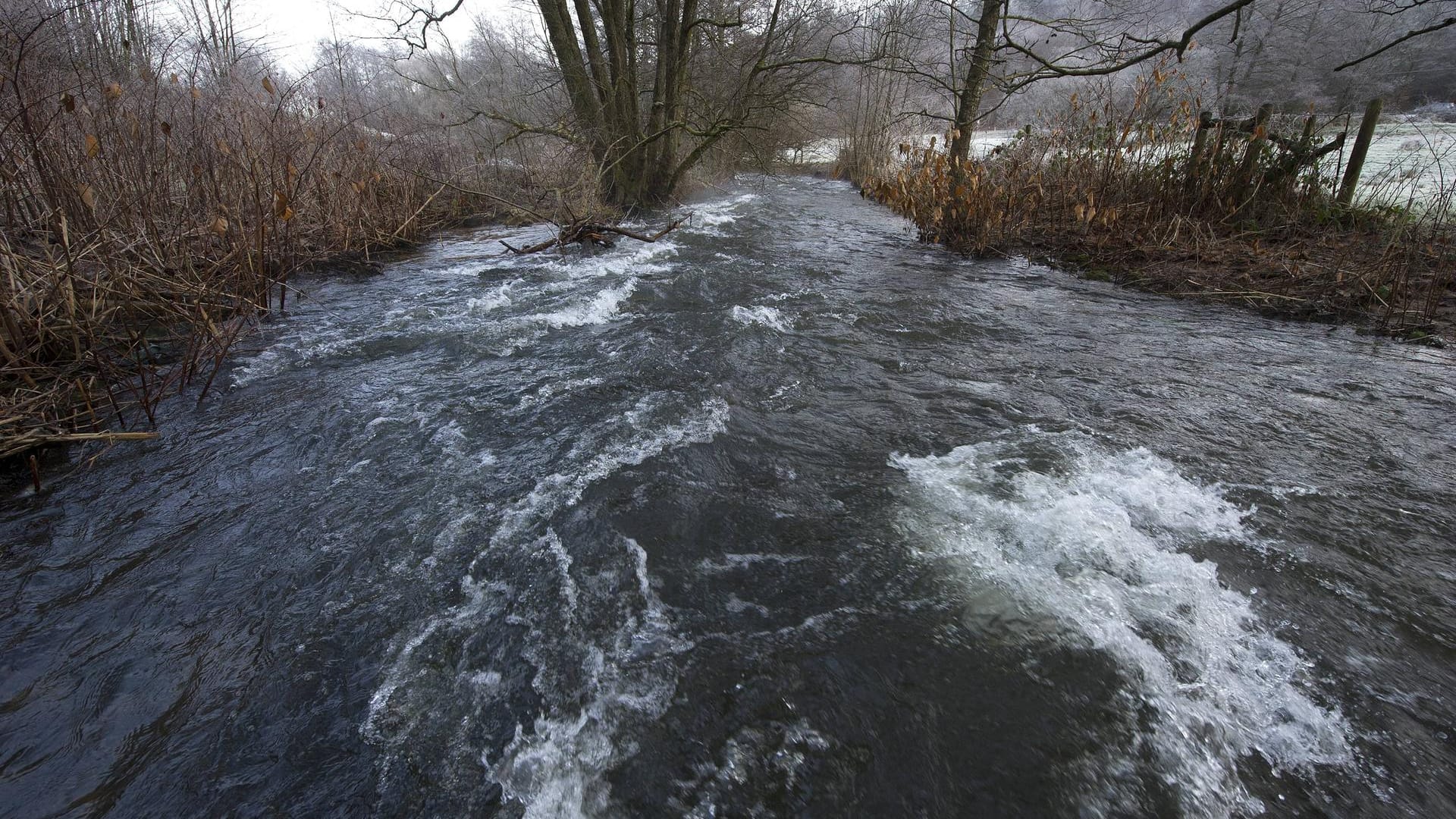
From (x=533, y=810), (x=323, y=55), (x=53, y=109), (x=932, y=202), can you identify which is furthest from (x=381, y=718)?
(x=323, y=55)

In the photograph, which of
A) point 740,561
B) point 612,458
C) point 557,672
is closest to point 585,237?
point 612,458

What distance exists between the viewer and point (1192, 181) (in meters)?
6.96

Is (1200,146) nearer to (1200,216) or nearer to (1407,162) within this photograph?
(1200,216)

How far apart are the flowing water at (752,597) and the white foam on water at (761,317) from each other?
1034 millimetres

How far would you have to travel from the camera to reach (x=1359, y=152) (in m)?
6.58

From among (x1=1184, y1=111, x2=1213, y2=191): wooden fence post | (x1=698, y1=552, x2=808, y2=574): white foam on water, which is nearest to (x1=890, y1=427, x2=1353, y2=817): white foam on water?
(x1=698, y1=552, x2=808, y2=574): white foam on water

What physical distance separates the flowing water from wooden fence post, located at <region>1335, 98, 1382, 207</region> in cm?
406

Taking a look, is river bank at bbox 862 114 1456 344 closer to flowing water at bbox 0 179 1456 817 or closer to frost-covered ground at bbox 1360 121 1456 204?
frost-covered ground at bbox 1360 121 1456 204

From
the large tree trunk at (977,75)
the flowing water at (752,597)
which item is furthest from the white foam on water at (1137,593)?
the large tree trunk at (977,75)

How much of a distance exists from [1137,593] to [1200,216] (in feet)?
23.2

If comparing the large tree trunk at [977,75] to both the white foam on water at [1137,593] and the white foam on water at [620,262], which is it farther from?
the white foam on water at [1137,593]

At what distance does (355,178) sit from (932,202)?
25.3ft

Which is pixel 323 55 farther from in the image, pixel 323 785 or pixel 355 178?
pixel 323 785

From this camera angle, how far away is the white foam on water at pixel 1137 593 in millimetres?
1671
